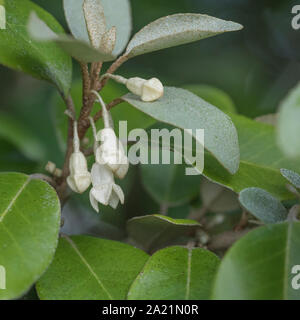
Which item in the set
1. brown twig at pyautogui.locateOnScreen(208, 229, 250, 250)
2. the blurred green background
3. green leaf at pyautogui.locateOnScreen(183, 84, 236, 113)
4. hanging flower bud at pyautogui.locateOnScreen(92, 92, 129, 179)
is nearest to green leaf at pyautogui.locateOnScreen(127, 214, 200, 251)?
brown twig at pyautogui.locateOnScreen(208, 229, 250, 250)

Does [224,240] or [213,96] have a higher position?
[213,96]

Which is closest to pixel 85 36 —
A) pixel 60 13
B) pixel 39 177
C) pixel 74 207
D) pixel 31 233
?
pixel 39 177

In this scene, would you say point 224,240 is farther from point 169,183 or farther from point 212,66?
point 212,66

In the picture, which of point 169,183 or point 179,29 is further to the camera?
point 169,183

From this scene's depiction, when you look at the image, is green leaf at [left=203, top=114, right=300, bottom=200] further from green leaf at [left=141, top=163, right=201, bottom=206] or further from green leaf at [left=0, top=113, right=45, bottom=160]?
green leaf at [left=0, top=113, right=45, bottom=160]

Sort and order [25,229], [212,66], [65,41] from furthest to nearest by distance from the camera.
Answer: [212,66] → [25,229] → [65,41]

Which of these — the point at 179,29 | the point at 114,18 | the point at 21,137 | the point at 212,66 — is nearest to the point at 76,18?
the point at 114,18
